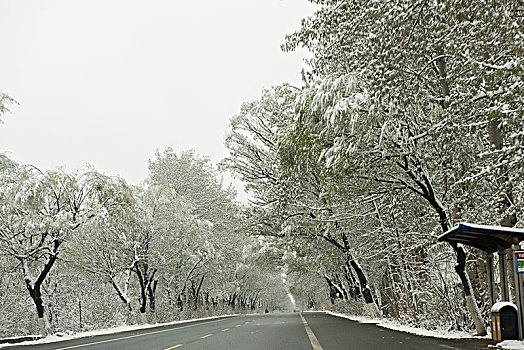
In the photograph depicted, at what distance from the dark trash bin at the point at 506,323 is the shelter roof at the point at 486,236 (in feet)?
4.17

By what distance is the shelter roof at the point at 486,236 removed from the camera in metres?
9.61

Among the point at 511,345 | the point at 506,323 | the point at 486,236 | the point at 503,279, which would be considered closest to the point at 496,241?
the point at 486,236

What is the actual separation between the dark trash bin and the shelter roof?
127 cm

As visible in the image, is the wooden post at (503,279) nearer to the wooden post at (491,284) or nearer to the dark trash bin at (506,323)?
the wooden post at (491,284)

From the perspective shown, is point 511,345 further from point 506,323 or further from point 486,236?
point 486,236

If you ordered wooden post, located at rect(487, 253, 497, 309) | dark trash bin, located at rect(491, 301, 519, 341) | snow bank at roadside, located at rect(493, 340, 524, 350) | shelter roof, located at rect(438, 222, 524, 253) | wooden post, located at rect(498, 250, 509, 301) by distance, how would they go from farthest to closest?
wooden post, located at rect(487, 253, 497, 309) < wooden post, located at rect(498, 250, 509, 301) < dark trash bin, located at rect(491, 301, 519, 341) < shelter roof, located at rect(438, 222, 524, 253) < snow bank at roadside, located at rect(493, 340, 524, 350)

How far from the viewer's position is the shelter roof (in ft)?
31.5

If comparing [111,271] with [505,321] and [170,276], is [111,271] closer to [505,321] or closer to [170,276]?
[170,276]

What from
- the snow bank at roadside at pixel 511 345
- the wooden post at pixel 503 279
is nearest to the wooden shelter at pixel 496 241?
the wooden post at pixel 503 279

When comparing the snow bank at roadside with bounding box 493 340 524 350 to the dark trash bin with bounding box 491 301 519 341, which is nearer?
the snow bank at roadside with bounding box 493 340 524 350

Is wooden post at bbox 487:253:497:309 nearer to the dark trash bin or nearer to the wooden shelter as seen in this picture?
the wooden shelter

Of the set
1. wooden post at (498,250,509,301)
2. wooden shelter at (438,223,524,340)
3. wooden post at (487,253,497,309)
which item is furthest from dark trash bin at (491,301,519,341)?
wooden post at (487,253,497,309)

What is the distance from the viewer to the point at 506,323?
1011 cm

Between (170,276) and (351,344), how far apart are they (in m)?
32.0
